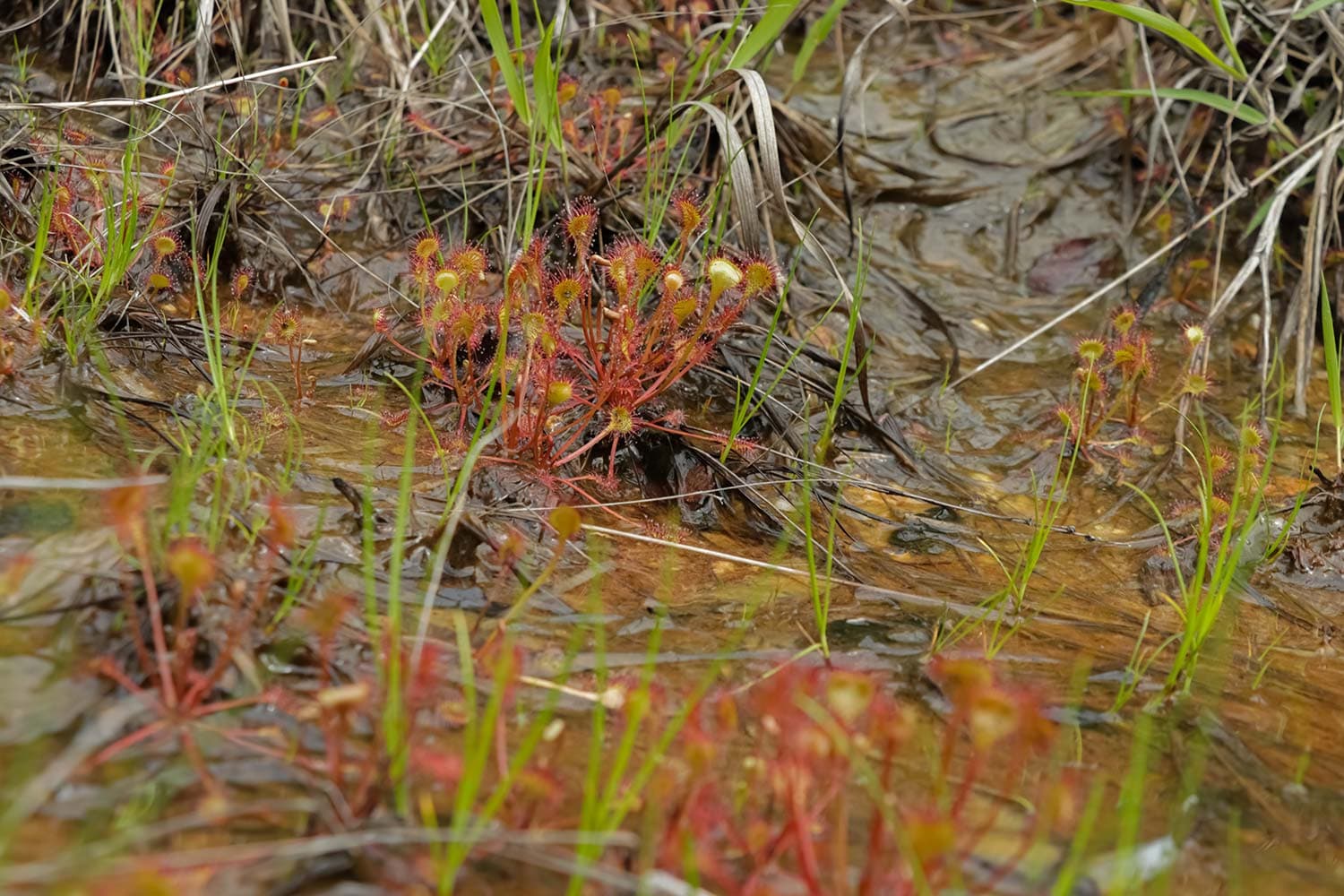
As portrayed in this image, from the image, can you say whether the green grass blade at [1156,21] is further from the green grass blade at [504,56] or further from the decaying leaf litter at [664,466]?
the green grass blade at [504,56]

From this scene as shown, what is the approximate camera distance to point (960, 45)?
16.3ft

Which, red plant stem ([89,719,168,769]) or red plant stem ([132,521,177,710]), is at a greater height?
red plant stem ([132,521,177,710])

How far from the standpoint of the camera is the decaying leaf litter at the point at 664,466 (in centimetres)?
148

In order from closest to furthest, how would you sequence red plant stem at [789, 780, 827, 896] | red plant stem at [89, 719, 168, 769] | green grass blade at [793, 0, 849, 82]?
red plant stem at [789, 780, 827, 896] → red plant stem at [89, 719, 168, 769] → green grass blade at [793, 0, 849, 82]

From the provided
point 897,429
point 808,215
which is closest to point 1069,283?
point 808,215

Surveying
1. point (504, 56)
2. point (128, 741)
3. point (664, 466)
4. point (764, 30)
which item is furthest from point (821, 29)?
point (128, 741)

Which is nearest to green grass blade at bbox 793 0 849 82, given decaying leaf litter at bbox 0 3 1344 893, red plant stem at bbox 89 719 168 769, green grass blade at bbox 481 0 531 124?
decaying leaf litter at bbox 0 3 1344 893

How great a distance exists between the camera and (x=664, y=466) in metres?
2.73

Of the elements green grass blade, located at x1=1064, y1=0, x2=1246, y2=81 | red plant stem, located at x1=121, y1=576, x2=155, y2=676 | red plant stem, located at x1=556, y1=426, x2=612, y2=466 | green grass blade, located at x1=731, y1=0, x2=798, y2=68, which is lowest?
red plant stem, located at x1=556, y1=426, x2=612, y2=466

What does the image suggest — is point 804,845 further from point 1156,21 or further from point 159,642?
point 1156,21

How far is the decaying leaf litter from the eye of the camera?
148 cm

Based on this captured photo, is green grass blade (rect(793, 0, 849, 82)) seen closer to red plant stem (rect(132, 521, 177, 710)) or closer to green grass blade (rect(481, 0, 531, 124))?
green grass blade (rect(481, 0, 531, 124))

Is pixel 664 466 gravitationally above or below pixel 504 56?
below

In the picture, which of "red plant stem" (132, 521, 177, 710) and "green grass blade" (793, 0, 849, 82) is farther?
"green grass blade" (793, 0, 849, 82)
